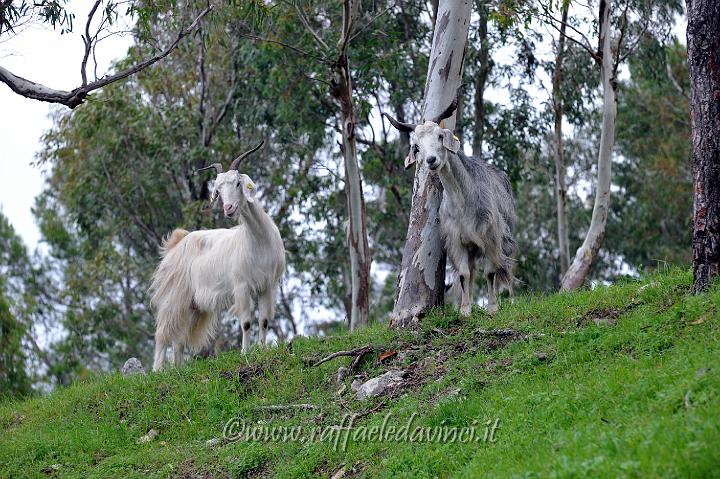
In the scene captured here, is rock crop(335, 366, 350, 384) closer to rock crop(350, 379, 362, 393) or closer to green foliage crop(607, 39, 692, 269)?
rock crop(350, 379, 362, 393)

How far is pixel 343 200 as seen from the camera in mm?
28078

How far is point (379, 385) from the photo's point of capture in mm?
10898

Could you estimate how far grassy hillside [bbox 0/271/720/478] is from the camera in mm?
7566

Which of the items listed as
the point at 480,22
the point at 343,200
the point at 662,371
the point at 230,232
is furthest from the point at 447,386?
the point at 343,200

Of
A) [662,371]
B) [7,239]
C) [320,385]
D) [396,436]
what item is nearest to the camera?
[662,371]

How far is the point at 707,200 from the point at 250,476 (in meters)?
5.37

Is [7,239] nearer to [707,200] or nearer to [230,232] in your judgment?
[230,232]

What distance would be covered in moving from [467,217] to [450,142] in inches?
38.9

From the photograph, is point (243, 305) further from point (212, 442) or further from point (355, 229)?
point (355, 229)

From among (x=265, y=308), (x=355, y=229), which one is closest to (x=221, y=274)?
(x=265, y=308)

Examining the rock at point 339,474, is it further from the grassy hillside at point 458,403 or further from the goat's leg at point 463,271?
the goat's leg at point 463,271

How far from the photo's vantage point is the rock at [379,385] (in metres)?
10.8

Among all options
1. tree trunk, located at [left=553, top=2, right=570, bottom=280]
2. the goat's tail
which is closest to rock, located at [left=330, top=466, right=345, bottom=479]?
the goat's tail

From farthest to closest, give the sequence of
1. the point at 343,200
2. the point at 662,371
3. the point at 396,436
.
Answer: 1. the point at 343,200
2. the point at 396,436
3. the point at 662,371
